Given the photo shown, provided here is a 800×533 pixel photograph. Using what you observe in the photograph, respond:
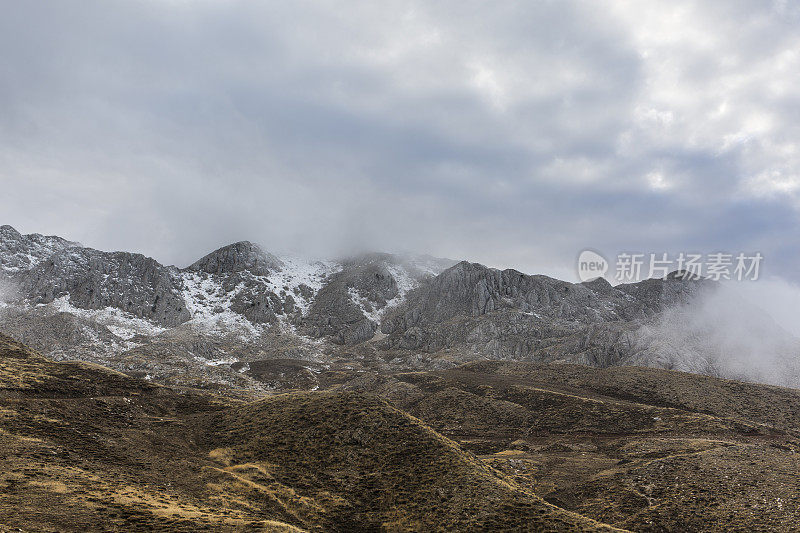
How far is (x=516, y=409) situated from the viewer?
85.4 metres

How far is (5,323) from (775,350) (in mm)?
319452

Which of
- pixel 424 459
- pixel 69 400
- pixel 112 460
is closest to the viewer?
pixel 112 460

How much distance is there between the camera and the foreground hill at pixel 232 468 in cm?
2752

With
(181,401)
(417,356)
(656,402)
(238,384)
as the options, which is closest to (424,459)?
(181,401)

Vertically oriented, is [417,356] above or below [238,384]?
above

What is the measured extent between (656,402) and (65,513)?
105759 millimetres

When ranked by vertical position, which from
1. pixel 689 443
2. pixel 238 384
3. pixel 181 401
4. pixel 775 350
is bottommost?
pixel 238 384

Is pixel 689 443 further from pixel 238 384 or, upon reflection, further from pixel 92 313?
pixel 92 313

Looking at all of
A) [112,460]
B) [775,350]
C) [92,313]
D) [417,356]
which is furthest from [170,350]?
[775,350]

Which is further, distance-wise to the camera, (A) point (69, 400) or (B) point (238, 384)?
(B) point (238, 384)

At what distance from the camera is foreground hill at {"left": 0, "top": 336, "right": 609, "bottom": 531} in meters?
27.5

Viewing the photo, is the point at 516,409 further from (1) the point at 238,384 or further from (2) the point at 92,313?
(2) the point at 92,313

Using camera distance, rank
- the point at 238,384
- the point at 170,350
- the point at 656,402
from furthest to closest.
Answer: the point at 170,350 < the point at 238,384 < the point at 656,402

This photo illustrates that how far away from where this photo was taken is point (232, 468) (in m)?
41.0
